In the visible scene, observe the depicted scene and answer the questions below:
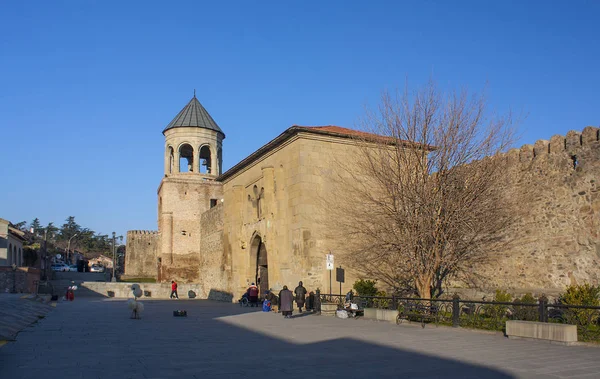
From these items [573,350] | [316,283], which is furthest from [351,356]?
[316,283]

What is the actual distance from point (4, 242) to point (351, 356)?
4120 cm

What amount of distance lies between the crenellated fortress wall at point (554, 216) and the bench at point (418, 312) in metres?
4.29

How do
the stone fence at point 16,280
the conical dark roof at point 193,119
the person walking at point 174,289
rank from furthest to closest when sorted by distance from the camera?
the conical dark roof at point 193,119, the person walking at point 174,289, the stone fence at point 16,280

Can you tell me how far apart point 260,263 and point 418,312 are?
14.9 metres

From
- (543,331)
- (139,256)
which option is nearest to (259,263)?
(543,331)

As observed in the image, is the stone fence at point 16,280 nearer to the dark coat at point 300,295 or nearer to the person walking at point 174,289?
the person walking at point 174,289

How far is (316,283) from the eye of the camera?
22297 millimetres

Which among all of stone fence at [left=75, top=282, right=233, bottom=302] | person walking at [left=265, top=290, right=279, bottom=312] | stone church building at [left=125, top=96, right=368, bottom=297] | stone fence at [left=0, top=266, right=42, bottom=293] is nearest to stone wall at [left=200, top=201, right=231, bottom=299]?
stone church building at [left=125, top=96, right=368, bottom=297]

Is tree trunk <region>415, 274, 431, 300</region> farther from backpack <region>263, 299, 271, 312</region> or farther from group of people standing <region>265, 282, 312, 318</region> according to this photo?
backpack <region>263, 299, 271, 312</region>

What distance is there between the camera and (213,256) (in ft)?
125

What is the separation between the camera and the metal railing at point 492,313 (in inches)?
439

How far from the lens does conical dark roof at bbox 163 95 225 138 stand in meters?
46.2

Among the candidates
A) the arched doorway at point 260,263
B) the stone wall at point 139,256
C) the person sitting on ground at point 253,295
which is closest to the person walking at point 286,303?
the person sitting on ground at point 253,295

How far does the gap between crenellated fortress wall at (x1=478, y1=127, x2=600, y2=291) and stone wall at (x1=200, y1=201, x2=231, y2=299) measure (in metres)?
18.7
